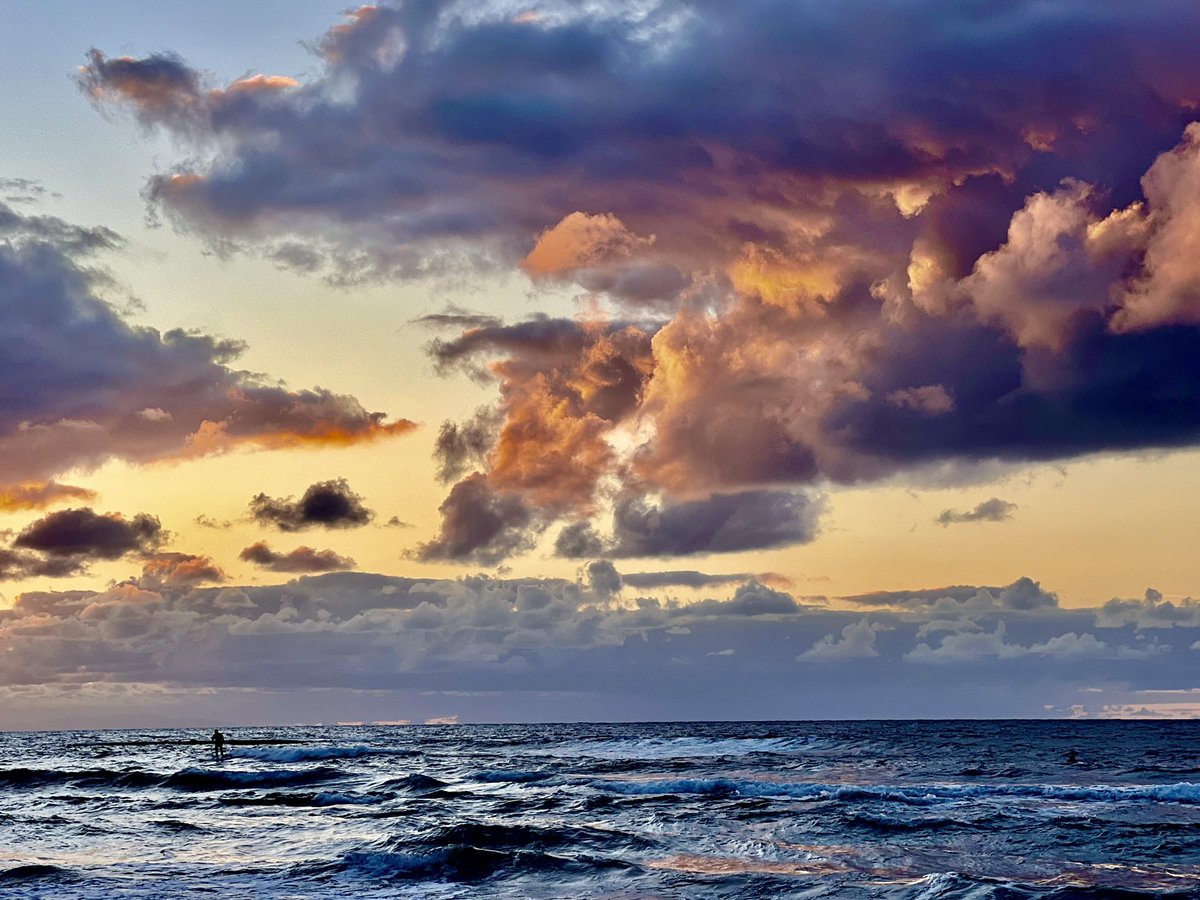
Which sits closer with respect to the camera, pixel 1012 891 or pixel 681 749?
pixel 1012 891

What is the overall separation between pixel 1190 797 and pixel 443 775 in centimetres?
4460

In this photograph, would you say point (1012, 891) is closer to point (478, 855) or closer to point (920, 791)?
point (478, 855)

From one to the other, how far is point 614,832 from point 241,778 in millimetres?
40103

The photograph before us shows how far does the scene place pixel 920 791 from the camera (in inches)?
2141

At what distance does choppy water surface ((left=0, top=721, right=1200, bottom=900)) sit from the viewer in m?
29.6

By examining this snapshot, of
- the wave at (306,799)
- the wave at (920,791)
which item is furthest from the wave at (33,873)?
the wave at (920,791)

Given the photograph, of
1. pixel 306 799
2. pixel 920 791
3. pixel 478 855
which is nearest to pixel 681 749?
pixel 920 791

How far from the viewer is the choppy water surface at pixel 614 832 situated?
97.0 ft

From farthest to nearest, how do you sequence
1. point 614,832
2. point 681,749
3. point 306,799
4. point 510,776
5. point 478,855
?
point 681,749
point 510,776
point 306,799
point 614,832
point 478,855

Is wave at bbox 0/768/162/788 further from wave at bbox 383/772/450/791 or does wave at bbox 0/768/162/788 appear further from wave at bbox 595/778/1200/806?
wave at bbox 595/778/1200/806

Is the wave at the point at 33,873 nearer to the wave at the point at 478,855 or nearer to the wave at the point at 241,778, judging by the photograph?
the wave at the point at 478,855

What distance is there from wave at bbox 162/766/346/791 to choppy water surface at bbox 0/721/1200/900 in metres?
0.32

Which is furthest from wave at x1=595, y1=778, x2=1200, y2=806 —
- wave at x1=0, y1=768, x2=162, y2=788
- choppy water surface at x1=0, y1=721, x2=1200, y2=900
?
wave at x1=0, y1=768, x2=162, y2=788

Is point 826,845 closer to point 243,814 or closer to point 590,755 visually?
point 243,814
